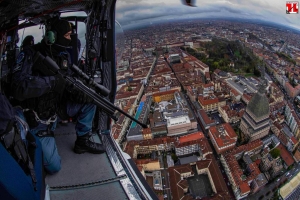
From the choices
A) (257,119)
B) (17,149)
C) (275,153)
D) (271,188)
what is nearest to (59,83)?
(17,149)

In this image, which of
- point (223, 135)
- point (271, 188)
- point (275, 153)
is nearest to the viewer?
point (271, 188)

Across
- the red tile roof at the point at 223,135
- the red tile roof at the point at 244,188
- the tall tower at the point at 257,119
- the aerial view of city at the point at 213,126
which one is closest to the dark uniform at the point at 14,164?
the aerial view of city at the point at 213,126

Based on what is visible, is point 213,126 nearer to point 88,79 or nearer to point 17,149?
point 88,79

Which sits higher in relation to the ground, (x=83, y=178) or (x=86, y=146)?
(x=86, y=146)

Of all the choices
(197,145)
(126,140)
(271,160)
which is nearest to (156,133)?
(126,140)

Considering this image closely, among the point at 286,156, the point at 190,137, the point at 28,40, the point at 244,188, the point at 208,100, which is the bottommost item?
the point at 286,156

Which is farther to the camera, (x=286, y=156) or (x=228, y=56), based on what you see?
(x=228, y=56)

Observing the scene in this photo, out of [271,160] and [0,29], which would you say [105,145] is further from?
[271,160]
